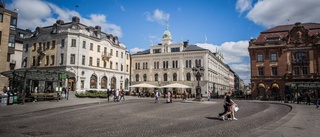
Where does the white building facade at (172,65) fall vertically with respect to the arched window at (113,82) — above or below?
above

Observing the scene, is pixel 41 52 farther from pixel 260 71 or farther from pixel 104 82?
pixel 260 71

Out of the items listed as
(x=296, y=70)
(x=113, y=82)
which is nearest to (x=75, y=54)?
(x=113, y=82)

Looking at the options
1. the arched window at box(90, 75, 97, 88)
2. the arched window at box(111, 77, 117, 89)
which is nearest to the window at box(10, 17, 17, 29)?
the arched window at box(90, 75, 97, 88)

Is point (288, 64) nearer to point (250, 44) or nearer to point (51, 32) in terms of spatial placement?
point (250, 44)

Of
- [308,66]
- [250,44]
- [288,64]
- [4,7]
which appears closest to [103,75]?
[4,7]

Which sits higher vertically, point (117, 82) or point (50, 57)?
point (50, 57)

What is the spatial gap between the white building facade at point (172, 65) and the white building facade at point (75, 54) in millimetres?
10705

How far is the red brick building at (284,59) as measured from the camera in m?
43.0

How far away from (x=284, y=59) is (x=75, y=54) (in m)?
42.7

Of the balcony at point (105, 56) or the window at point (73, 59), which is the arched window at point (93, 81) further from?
the balcony at point (105, 56)

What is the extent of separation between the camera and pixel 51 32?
47750 millimetres

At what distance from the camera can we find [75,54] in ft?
148

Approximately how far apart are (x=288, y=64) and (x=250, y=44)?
843 centimetres

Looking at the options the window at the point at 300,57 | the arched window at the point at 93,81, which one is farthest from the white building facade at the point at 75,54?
the window at the point at 300,57
